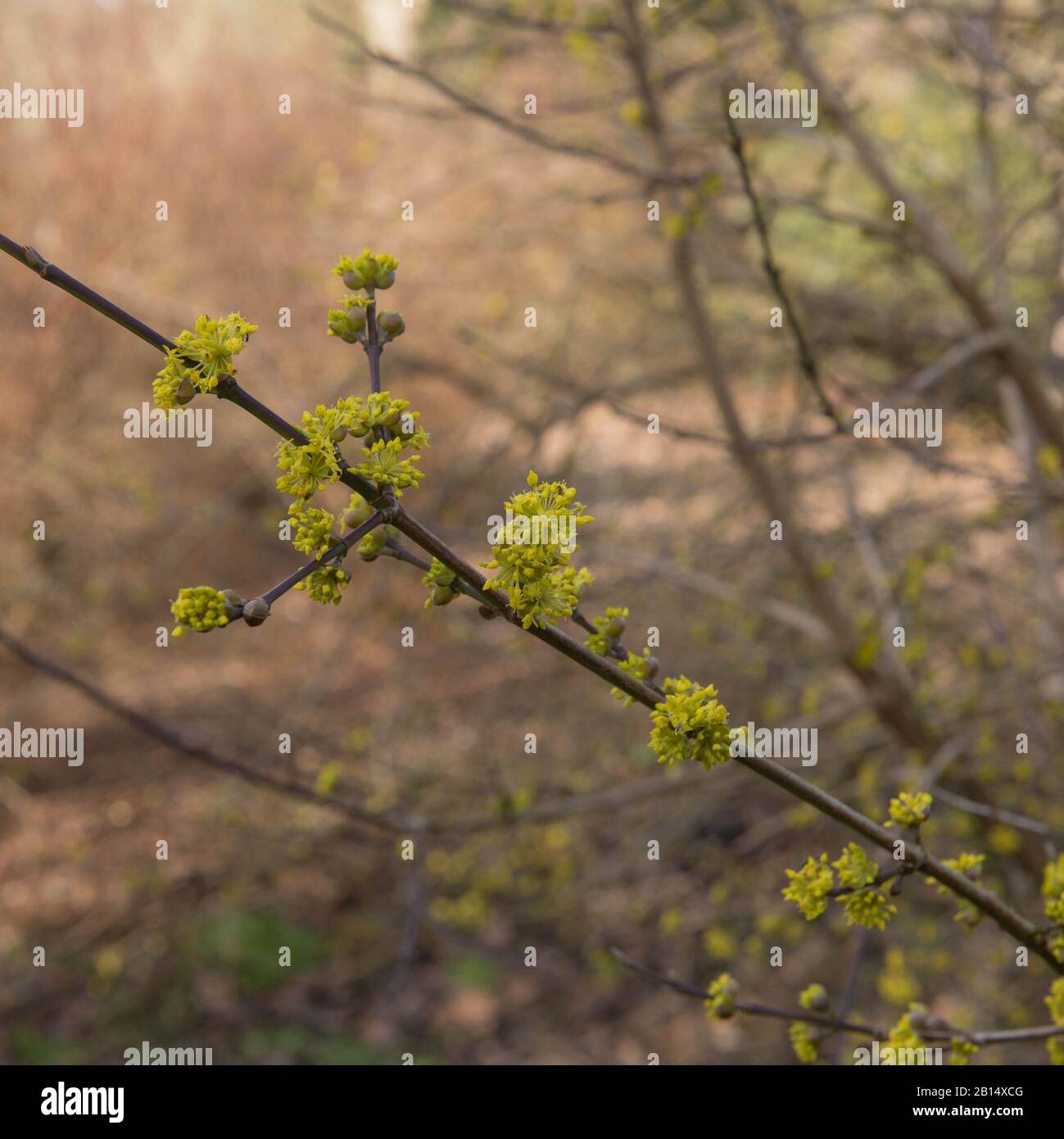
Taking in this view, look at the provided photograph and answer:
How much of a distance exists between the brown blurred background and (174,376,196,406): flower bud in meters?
1.41

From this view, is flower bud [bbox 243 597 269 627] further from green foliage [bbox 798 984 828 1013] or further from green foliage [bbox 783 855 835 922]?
green foliage [bbox 798 984 828 1013]

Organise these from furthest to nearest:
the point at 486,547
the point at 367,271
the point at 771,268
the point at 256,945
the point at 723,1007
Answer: the point at 256,945 < the point at 486,547 < the point at 771,268 < the point at 723,1007 < the point at 367,271

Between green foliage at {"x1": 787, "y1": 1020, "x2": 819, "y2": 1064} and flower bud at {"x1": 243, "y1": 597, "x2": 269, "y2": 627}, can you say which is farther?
green foliage at {"x1": 787, "y1": 1020, "x2": 819, "y2": 1064}

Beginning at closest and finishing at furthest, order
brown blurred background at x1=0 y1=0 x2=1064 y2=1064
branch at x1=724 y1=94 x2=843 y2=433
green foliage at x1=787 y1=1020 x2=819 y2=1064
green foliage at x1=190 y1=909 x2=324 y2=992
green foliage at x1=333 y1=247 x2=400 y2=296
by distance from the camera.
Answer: green foliage at x1=333 y1=247 x2=400 y2=296 < green foliage at x1=787 y1=1020 x2=819 y2=1064 < branch at x1=724 y1=94 x2=843 y2=433 < brown blurred background at x1=0 y1=0 x2=1064 y2=1064 < green foliage at x1=190 y1=909 x2=324 y2=992

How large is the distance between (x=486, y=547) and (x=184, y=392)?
123 inches

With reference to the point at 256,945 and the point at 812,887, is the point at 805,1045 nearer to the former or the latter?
the point at 812,887

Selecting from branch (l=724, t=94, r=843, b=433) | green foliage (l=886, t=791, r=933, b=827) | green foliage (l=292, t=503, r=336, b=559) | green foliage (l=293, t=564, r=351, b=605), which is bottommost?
green foliage (l=886, t=791, r=933, b=827)

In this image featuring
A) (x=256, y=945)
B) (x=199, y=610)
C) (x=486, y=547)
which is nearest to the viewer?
(x=199, y=610)

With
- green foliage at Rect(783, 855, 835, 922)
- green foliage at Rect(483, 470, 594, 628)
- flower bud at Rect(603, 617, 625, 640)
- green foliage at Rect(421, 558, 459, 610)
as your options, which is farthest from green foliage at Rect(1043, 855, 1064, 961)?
green foliage at Rect(421, 558, 459, 610)

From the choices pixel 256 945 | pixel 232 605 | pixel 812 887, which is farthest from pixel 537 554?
pixel 256 945

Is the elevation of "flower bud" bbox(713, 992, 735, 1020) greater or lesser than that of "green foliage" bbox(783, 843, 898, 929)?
lesser

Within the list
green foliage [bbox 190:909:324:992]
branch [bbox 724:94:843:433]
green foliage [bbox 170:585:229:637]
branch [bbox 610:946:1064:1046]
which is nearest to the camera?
green foliage [bbox 170:585:229:637]

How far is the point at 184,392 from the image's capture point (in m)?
1.16

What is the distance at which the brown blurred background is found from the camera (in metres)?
3.60
